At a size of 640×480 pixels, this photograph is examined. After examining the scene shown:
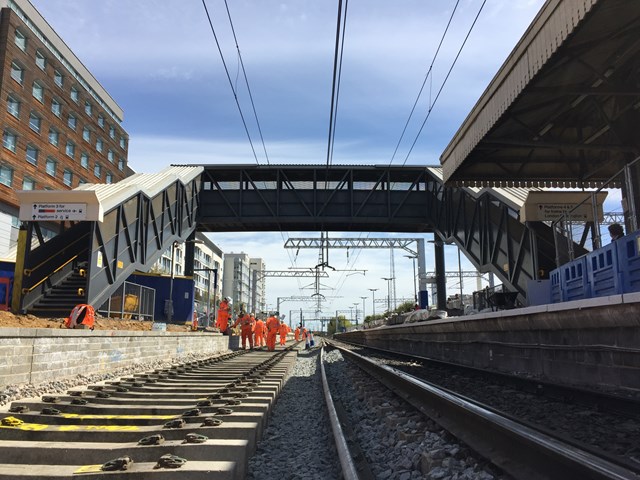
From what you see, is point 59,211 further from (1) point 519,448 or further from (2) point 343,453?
(1) point 519,448

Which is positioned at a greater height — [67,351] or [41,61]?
[41,61]

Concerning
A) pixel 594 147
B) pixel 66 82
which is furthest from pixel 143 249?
pixel 66 82

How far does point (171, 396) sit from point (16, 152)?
1471 inches

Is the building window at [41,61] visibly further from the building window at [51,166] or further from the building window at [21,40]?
the building window at [51,166]

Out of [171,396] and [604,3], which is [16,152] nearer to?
[171,396]

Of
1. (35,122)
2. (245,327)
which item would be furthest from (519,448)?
(35,122)

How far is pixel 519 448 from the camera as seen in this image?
11.3 ft

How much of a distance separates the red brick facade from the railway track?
34.6 m

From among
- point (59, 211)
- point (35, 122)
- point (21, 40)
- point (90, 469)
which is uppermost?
point (21, 40)

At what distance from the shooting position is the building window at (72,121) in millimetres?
46281

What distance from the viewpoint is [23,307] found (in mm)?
16828

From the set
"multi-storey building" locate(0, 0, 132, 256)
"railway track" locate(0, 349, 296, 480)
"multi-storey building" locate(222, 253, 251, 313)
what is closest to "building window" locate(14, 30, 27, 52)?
"multi-storey building" locate(0, 0, 132, 256)

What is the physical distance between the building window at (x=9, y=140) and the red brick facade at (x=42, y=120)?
0.28ft

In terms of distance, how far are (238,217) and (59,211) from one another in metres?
14.4
